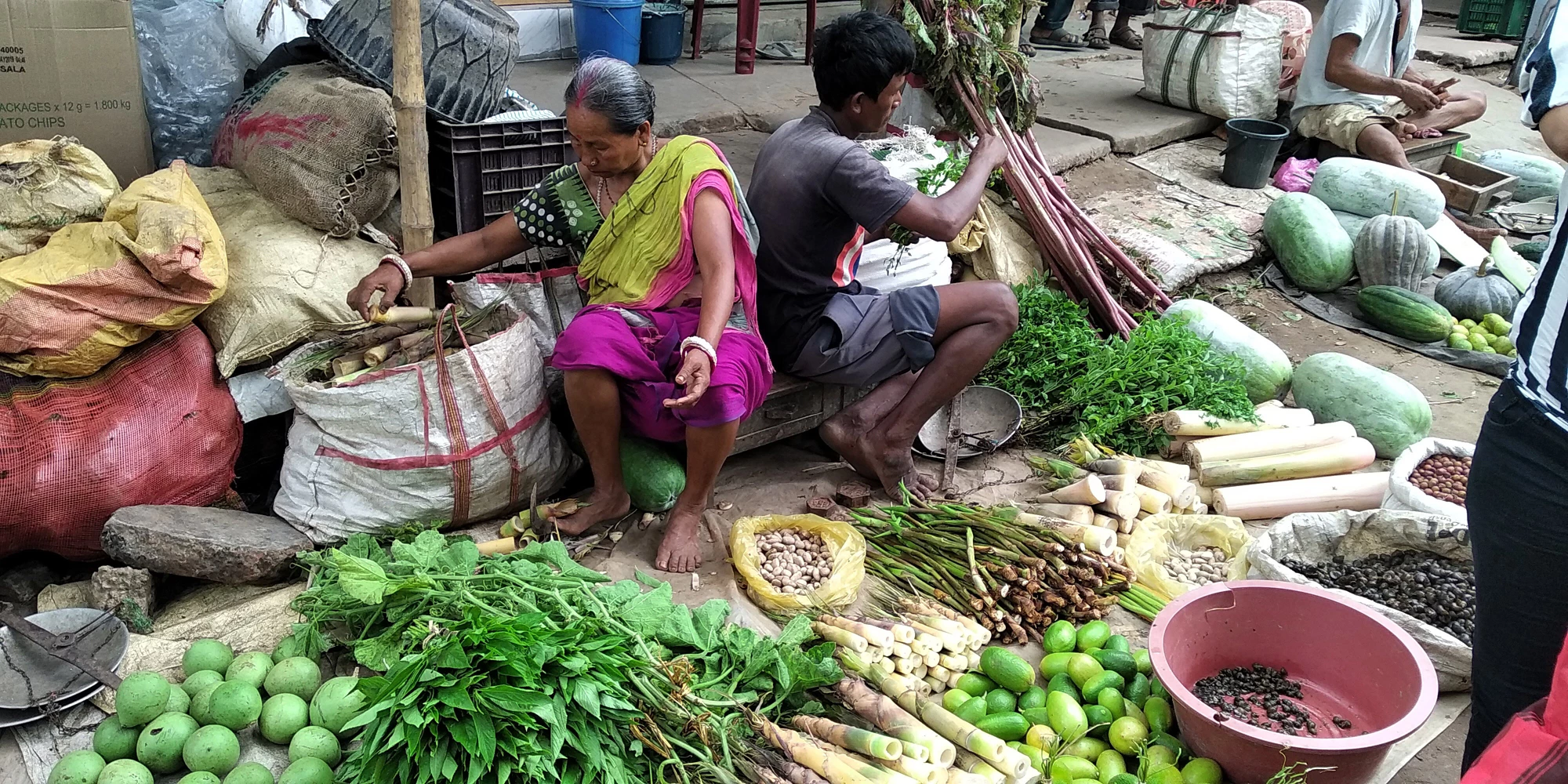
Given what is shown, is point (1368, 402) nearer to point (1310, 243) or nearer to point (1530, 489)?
point (1310, 243)

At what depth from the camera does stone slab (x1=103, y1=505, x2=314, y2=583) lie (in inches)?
114

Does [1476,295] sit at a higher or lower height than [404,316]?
lower

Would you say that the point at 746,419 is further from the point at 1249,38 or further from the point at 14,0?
the point at 1249,38

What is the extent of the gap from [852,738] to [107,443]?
2200 mm

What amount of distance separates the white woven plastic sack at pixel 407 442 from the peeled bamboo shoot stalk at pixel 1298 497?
7.82ft

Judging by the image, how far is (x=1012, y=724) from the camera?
2602 millimetres

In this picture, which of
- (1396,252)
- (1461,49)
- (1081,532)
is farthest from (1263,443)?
(1461,49)

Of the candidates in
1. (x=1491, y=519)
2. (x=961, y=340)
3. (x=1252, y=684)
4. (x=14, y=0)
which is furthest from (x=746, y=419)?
(x=14, y=0)

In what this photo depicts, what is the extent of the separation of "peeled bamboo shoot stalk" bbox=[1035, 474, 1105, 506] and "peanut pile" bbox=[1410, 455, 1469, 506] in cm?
100

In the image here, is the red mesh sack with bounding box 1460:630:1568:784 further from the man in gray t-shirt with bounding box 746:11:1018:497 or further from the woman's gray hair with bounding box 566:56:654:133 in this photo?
the woman's gray hair with bounding box 566:56:654:133

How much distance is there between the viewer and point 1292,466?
389cm

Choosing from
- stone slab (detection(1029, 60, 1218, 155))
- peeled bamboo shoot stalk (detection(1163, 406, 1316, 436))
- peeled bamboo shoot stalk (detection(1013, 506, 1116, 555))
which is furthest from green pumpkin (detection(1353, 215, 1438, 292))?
peeled bamboo shoot stalk (detection(1013, 506, 1116, 555))

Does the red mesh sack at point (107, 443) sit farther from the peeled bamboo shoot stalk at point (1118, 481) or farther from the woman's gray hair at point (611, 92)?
the peeled bamboo shoot stalk at point (1118, 481)

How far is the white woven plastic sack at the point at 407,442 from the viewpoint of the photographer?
305 centimetres
